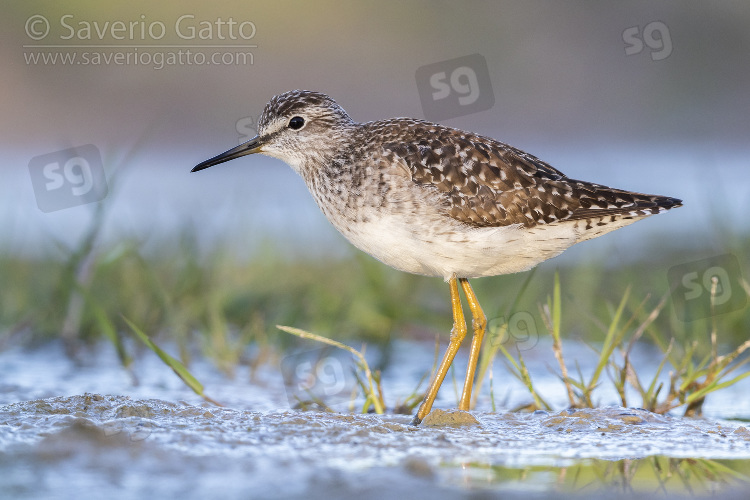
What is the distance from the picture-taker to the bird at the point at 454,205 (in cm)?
554

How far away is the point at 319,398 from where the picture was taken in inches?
235

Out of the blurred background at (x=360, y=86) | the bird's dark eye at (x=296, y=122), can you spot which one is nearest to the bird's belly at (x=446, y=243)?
the bird's dark eye at (x=296, y=122)

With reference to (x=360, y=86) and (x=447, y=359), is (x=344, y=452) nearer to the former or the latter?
(x=447, y=359)

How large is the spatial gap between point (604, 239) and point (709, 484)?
236 inches

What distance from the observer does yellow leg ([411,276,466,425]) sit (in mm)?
5363

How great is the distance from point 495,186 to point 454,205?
0.99 feet

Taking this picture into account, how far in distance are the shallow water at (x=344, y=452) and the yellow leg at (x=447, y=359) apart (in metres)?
0.22

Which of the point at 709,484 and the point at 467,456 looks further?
the point at 467,456

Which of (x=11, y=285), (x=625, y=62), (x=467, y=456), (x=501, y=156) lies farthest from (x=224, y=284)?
(x=625, y=62)

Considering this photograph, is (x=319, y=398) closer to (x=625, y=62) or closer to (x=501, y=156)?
(x=501, y=156)

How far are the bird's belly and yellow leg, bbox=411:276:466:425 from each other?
0.70 feet

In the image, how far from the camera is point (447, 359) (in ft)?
19.1

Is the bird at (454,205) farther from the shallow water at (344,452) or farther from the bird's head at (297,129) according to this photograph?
the shallow water at (344,452)

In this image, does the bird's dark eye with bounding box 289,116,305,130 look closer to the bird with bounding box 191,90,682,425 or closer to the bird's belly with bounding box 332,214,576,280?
the bird with bounding box 191,90,682,425
